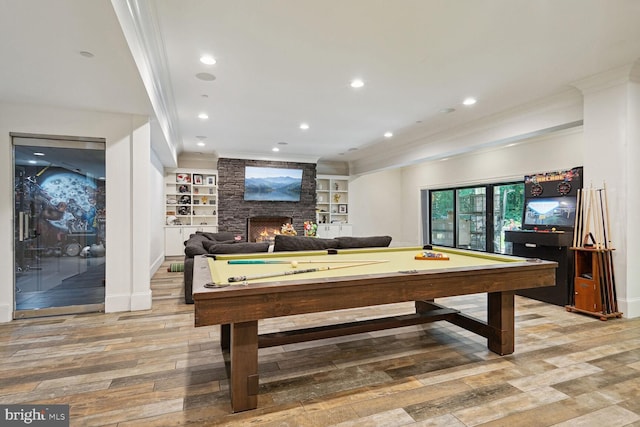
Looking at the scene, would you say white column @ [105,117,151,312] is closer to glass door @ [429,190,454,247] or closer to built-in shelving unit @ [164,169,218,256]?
built-in shelving unit @ [164,169,218,256]

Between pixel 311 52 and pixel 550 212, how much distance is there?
13.1ft

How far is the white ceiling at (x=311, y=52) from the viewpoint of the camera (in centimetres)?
248

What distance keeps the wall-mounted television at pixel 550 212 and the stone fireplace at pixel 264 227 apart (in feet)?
19.9

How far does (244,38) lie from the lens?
10.0 feet

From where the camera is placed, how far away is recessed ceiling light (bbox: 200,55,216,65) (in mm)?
3400

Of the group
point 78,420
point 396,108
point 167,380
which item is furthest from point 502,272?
point 396,108

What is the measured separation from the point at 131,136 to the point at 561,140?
7018 mm

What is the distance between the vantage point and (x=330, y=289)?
6.64ft

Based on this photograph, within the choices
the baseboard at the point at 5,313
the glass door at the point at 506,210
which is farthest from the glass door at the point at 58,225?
the glass door at the point at 506,210

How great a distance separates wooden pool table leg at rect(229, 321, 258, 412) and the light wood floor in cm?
8

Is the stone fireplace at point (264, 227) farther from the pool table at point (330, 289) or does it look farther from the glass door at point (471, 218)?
the pool table at point (330, 289)

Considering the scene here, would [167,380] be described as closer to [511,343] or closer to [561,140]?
[511,343]

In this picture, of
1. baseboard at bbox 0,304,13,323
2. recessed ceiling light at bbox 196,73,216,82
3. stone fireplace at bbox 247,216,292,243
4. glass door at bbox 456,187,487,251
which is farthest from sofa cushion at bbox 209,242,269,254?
glass door at bbox 456,187,487,251

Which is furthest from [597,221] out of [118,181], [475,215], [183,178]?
[183,178]
